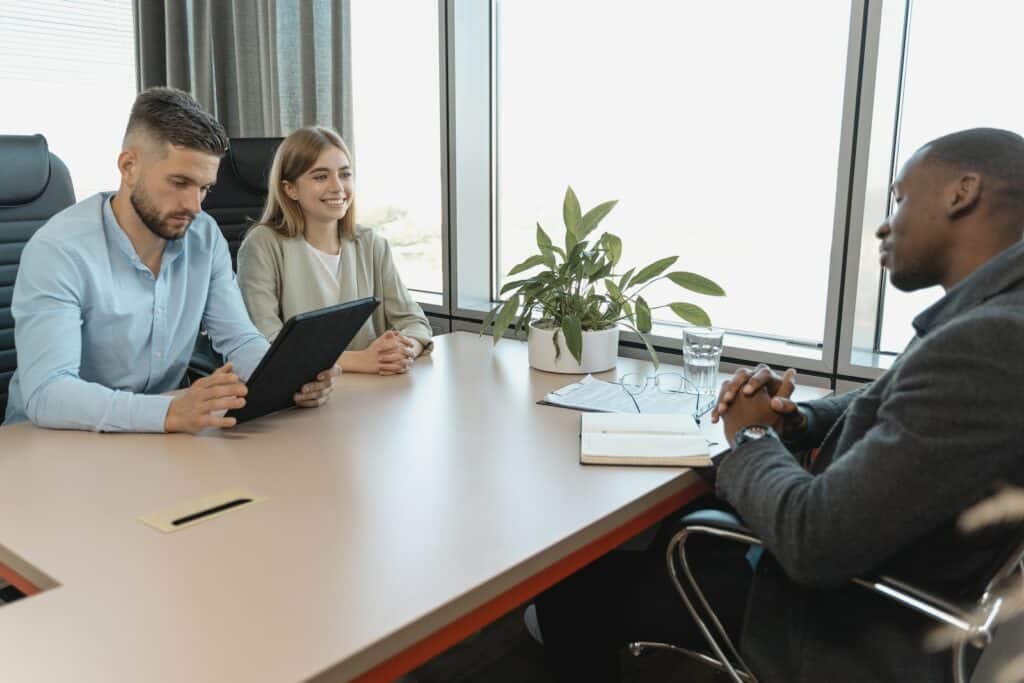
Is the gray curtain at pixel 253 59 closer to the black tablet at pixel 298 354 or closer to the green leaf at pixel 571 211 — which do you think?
the green leaf at pixel 571 211

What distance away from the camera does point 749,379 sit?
1585 mm

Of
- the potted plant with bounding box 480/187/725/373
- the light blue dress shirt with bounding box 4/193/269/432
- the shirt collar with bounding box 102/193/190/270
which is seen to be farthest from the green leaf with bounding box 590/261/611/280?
the shirt collar with bounding box 102/193/190/270

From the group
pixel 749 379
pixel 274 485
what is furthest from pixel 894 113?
pixel 274 485

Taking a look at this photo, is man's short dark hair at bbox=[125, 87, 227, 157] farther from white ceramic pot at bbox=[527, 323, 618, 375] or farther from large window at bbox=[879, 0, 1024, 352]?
large window at bbox=[879, 0, 1024, 352]

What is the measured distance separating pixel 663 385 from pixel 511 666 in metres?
0.80

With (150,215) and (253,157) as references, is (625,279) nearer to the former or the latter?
(150,215)

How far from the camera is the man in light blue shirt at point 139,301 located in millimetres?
1638

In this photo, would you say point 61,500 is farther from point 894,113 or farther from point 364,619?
point 894,113

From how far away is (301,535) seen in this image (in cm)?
122

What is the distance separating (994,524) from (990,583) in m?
0.09

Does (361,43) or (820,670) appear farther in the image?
(361,43)

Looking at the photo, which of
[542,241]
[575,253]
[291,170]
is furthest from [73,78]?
[575,253]

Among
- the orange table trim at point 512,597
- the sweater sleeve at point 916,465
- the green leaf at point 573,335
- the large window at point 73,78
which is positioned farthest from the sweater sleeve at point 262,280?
the sweater sleeve at point 916,465

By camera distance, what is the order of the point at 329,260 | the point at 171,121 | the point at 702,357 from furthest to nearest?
the point at 329,260 → the point at 702,357 → the point at 171,121
